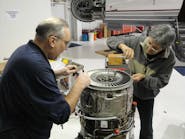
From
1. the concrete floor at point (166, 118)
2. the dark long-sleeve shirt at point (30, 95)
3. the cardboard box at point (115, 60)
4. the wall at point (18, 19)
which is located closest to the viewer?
the dark long-sleeve shirt at point (30, 95)

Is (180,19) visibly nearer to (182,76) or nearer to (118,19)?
(118,19)

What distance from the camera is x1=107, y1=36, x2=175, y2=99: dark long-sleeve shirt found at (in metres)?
1.70

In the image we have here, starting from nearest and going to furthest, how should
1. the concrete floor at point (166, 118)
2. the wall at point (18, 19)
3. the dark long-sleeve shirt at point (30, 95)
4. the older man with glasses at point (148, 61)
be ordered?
the dark long-sleeve shirt at point (30, 95)
the older man with glasses at point (148, 61)
the concrete floor at point (166, 118)
the wall at point (18, 19)

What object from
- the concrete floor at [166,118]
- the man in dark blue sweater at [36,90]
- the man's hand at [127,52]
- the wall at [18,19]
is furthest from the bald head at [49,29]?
the wall at [18,19]

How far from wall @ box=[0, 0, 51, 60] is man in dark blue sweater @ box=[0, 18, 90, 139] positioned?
6.07 feet

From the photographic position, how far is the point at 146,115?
1.94 m

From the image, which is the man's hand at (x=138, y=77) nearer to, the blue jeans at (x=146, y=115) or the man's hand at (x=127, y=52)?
the man's hand at (x=127, y=52)

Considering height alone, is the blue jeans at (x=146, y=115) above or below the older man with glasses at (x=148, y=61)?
below

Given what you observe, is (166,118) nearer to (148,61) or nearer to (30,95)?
(148,61)

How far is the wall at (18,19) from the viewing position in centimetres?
296

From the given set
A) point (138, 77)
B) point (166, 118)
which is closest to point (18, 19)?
point (138, 77)

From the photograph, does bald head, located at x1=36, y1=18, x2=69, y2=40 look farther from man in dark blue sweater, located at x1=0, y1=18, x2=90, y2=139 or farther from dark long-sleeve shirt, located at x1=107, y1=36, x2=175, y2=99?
dark long-sleeve shirt, located at x1=107, y1=36, x2=175, y2=99

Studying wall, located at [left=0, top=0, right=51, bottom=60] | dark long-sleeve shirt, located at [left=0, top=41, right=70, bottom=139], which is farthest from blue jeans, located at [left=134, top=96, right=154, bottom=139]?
wall, located at [left=0, top=0, right=51, bottom=60]

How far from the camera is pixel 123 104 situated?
4.56 feet
